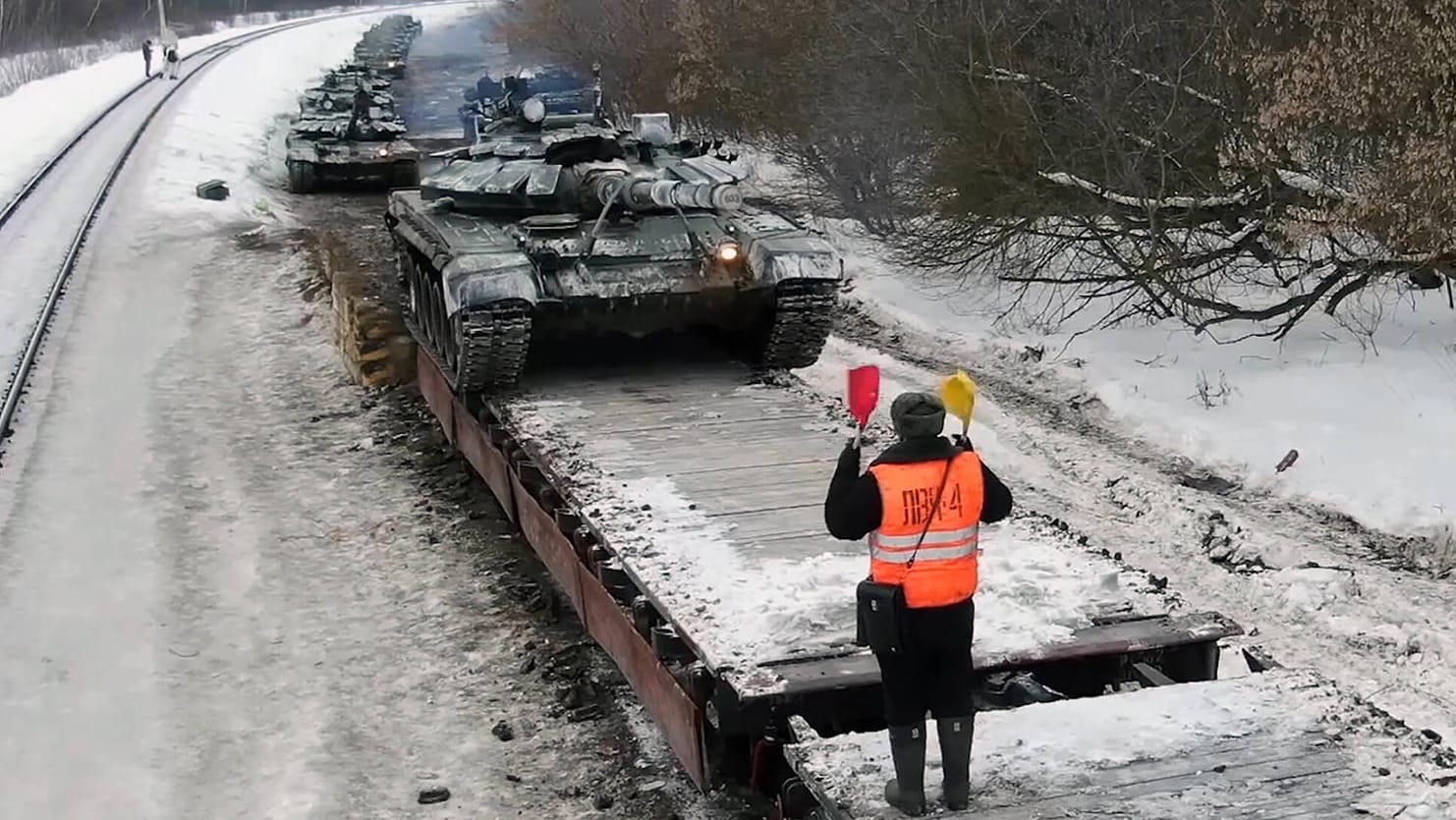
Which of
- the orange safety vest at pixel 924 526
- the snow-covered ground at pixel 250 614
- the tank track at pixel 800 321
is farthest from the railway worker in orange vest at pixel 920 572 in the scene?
the tank track at pixel 800 321

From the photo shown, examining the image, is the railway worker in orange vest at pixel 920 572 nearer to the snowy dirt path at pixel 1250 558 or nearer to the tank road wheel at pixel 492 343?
the snowy dirt path at pixel 1250 558

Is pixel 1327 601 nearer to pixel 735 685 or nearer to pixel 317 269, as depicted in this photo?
pixel 735 685

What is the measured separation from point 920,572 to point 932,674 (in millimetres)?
380

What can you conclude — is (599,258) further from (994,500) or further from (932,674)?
(932,674)

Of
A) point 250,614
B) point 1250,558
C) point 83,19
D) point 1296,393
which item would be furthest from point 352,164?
point 83,19

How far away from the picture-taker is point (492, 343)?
32.6 feet

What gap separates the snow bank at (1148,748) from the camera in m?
5.11

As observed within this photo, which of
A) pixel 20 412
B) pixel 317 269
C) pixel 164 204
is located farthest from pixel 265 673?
pixel 164 204

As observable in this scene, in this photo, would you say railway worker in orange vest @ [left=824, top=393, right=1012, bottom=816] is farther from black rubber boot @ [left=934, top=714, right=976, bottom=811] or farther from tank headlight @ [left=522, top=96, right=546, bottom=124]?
tank headlight @ [left=522, top=96, right=546, bottom=124]

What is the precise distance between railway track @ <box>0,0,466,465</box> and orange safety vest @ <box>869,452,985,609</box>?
889 cm

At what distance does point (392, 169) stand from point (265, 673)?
17187 millimetres

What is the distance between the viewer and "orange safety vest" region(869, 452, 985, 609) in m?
4.85

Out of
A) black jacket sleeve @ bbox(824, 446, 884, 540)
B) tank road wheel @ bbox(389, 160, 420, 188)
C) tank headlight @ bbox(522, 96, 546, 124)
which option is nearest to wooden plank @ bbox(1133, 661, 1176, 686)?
black jacket sleeve @ bbox(824, 446, 884, 540)

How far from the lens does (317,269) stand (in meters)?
17.8
